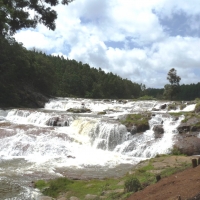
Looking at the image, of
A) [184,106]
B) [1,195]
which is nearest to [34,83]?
[184,106]

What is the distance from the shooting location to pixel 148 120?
21.9m

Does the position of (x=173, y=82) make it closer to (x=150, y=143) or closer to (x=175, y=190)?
(x=150, y=143)

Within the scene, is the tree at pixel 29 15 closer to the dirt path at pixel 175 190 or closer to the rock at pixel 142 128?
the dirt path at pixel 175 190

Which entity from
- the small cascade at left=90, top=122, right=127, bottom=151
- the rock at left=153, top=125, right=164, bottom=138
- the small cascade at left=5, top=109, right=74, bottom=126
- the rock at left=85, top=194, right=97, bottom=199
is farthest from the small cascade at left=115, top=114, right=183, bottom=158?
the rock at left=85, top=194, right=97, bottom=199

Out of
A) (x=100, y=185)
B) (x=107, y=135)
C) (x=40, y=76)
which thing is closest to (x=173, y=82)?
(x=40, y=76)

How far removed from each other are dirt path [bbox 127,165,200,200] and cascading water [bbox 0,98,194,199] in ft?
17.4

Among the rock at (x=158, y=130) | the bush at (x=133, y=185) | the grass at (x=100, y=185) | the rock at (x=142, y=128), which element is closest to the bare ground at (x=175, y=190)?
the bush at (x=133, y=185)

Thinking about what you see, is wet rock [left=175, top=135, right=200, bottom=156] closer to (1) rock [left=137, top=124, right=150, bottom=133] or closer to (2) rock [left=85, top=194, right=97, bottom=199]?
(1) rock [left=137, top=124, right=150, bottom=133]

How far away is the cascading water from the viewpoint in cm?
1366

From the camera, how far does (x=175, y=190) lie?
21.2 ft

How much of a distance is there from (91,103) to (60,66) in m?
46.9

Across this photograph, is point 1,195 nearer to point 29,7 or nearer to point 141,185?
point 141,185

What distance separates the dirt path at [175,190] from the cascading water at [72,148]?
530 centimetres

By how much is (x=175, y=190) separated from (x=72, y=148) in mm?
13122
